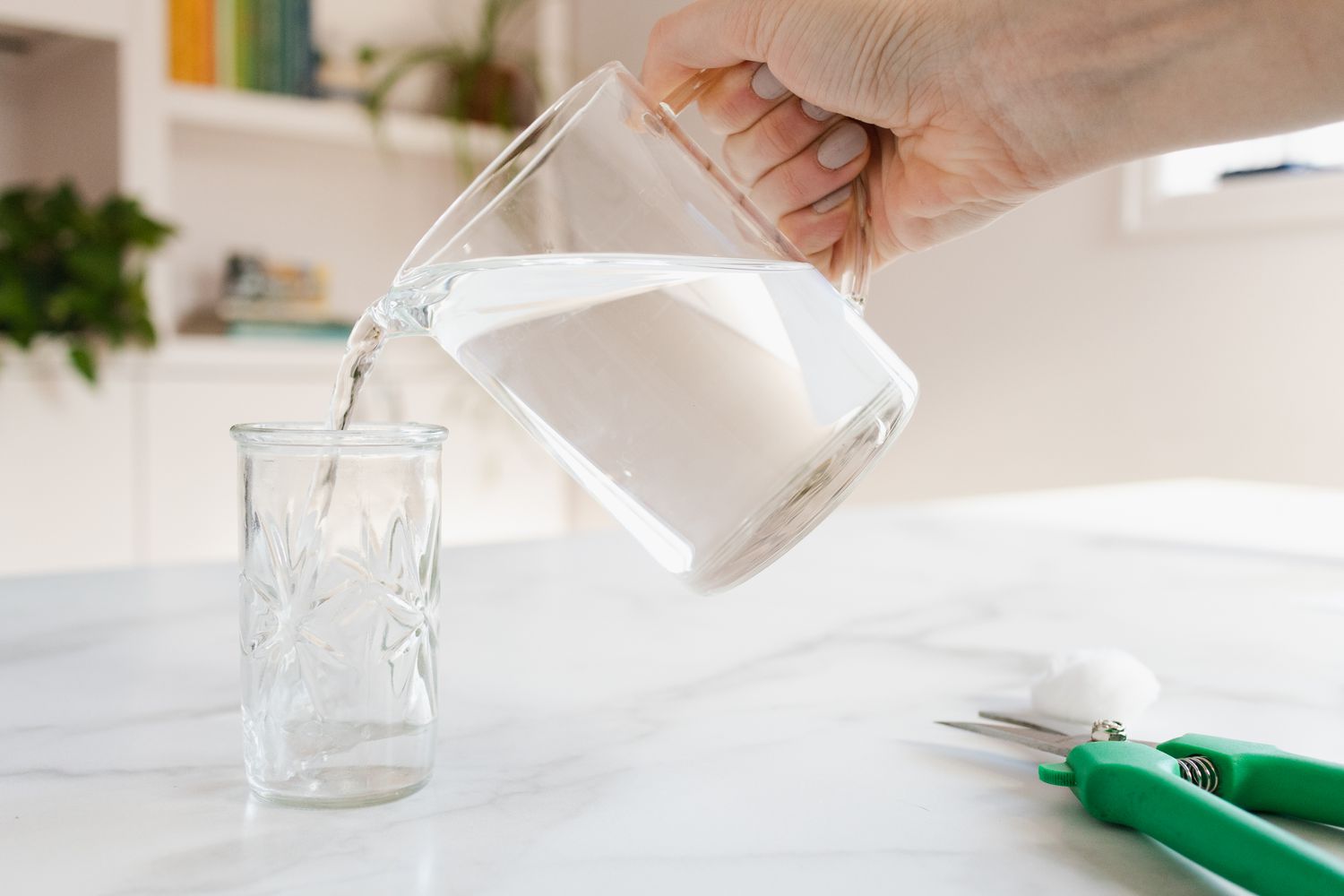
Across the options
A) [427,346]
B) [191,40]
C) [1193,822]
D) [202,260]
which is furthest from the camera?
[427,346]

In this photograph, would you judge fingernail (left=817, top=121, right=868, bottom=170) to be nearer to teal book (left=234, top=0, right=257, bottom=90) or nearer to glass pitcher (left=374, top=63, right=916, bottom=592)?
glass pitcher (left=374, top=63, right=916, bottom=592)

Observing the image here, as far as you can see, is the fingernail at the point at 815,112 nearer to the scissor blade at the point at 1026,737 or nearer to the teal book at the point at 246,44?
the scissor blade at the point at 1026,737

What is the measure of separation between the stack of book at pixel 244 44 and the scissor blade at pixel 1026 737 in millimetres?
2464

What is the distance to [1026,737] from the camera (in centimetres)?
50

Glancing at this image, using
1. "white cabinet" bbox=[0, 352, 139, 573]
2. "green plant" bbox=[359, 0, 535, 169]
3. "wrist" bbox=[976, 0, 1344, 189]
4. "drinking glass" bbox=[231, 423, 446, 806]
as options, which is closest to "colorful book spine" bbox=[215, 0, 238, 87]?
→ "green plant" bbox=[359, 0, 535, 169]

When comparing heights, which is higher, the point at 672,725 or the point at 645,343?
the point at 645,343

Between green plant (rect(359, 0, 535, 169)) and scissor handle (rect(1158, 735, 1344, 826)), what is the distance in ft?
9.19

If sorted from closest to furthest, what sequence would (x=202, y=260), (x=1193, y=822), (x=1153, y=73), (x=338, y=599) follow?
1. (x=1193, y=822)
2. (x=338, y=599)
3. (x=1153, y=73)
4. (x=202, y=260)

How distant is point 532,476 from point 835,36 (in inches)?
101

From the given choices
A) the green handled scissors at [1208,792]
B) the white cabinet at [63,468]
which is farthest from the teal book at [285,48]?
the green handled scissors at [1208,792]

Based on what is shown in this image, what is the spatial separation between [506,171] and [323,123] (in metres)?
2.39

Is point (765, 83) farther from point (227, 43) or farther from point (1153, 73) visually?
A: point (227, 43)

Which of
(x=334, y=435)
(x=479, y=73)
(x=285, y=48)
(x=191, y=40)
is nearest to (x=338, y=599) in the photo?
(x=334, y=435)

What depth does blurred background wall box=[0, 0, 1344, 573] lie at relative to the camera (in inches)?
83.8
